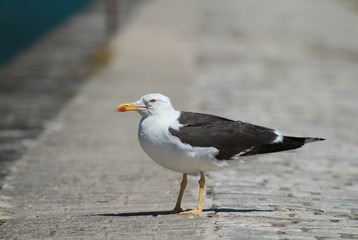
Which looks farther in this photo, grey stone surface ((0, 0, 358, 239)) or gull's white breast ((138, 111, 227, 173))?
grey stone surface ((0, 0, 358, 239))

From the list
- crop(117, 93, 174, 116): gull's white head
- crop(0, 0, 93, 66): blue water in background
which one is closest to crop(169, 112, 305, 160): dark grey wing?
crop(117, 93, 174, 116): gull's white head

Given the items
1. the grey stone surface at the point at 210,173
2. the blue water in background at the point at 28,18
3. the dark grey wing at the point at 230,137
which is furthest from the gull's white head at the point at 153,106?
the blue water in background at the point at 28,18

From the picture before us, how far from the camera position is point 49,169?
8273 mm

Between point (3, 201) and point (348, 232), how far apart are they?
3.61 meters

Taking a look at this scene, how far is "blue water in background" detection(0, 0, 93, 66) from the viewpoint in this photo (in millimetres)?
26759

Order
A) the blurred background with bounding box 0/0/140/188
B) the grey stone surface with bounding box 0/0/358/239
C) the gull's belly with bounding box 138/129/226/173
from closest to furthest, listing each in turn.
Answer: the gull's belly with bounding box 138/129/226/173 < the grey stone surface with bounding box 0/0/358/239 < the blurred background with bounding box 0/0/140/188

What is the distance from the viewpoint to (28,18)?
106 ft

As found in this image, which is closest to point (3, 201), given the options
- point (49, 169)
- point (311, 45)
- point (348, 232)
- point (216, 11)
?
point (49, 169)

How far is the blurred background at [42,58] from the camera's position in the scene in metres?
11.2

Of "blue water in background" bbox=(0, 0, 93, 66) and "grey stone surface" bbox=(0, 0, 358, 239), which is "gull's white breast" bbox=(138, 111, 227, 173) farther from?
"blue water in background" bbox=(0, 0, 93, 66)

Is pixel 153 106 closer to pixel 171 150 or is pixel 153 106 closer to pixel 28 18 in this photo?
pixel 171 150

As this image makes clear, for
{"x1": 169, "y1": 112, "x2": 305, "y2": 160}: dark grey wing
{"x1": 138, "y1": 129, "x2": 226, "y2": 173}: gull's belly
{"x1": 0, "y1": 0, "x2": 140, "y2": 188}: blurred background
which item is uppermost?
{"x1": 0, "y1": 0, "x2": 140, "y2": 188}: blurred background

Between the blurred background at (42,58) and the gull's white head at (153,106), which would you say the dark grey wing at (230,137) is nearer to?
the gull's white head at (153,106)

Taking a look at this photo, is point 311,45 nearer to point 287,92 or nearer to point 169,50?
→ point 169,50
